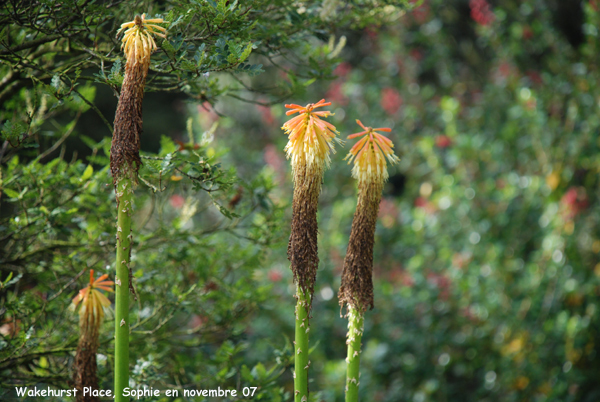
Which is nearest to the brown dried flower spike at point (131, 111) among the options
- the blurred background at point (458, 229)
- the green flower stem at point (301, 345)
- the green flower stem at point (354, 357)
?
the green flower stem at point (301, 345)

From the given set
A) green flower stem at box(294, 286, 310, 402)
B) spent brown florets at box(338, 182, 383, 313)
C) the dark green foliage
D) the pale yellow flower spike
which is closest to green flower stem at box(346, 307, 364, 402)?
spent brown florets at box(338, 182, 383, 313)

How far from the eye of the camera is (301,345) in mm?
1529

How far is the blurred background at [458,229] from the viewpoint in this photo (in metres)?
3.94

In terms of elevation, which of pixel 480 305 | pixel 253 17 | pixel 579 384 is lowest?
pixel 579 384

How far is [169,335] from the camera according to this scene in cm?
257

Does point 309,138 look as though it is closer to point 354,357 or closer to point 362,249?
point 362,249

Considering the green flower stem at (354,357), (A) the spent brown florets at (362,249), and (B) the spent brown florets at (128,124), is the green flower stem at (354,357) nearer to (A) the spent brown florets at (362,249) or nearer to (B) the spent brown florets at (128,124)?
(A) the spent brown florets at (362,249)

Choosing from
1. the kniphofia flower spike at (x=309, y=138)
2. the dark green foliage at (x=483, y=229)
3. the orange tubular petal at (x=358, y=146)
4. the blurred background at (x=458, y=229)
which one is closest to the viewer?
the kniphofia flower spike at (x=309, y=138)

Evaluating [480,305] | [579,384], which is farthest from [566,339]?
[480,305]

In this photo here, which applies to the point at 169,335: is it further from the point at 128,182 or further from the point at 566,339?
the point at 566,339

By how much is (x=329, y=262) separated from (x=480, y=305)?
1.44 m

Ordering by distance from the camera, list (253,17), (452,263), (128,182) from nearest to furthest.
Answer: (128,182) < (253,17) < (452,263)

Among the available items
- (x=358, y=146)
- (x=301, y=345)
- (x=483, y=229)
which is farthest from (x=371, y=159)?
(x=483, y=229)

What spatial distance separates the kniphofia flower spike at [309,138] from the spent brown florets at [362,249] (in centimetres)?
17
